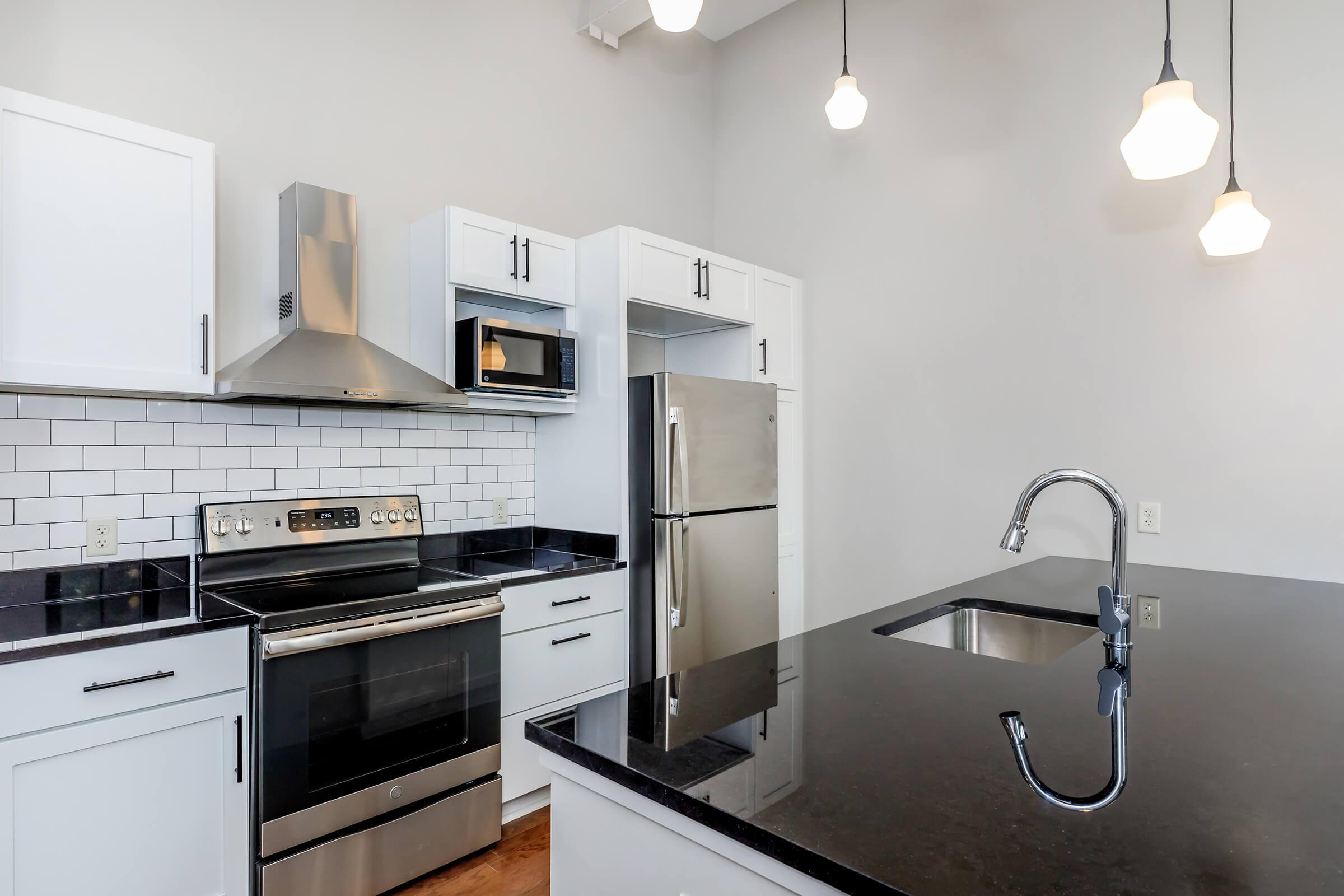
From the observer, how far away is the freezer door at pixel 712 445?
288 cm

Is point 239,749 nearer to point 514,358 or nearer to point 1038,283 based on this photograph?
point 514,358

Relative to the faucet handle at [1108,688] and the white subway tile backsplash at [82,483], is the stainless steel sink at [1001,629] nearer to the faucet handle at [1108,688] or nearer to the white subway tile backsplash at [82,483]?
the faucet handle at [1108,688]

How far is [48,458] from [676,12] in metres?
2.15

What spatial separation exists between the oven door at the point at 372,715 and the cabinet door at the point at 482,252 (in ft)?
3.93

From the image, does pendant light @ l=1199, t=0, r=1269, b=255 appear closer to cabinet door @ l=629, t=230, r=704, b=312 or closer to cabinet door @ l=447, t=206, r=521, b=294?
cabinet door @ l=629, t=230, r=704, b=312

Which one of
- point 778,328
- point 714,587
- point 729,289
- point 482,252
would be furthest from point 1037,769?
point 778,328

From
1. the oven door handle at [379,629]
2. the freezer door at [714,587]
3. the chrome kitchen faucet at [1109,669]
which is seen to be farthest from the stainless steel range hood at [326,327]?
the chrome kitchen faucet at [1109,669]

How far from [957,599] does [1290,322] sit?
5.33 feet

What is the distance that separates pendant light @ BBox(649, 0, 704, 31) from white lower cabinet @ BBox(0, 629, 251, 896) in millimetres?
1914

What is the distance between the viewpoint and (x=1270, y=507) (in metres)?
2.51

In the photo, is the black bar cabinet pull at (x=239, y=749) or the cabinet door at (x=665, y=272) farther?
the cabinet door at (x=665, y=272)

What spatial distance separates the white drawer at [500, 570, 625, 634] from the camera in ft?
8.42

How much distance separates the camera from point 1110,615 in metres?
1.36

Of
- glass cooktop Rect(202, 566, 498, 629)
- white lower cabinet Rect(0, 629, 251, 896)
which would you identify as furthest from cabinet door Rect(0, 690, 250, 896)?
glass cooktop Rect(202, 566, 498, 629)
